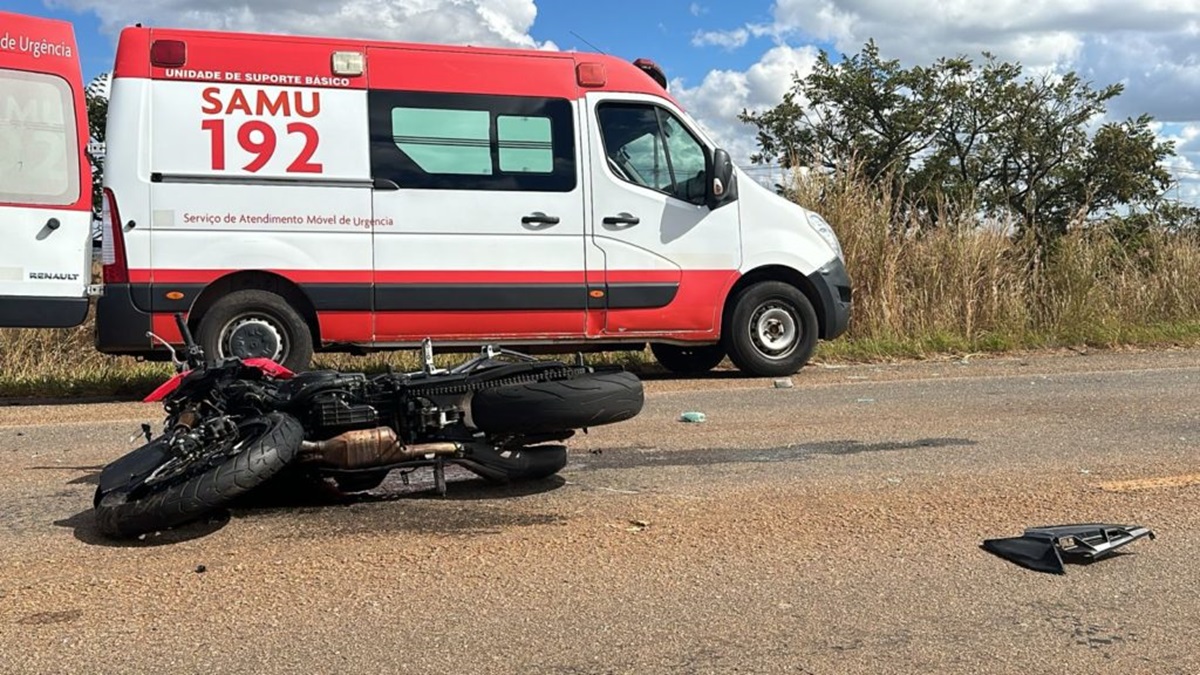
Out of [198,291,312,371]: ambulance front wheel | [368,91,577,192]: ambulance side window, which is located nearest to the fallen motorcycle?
[198,291,312,371]: ambulance front wheel

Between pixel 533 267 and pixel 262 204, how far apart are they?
210cm

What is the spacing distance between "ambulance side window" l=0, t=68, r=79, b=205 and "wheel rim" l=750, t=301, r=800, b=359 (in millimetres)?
5479

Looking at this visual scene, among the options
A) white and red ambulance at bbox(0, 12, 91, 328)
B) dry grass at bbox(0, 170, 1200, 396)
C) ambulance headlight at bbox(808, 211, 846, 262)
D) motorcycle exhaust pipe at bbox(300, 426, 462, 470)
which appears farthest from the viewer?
dry grass at bbox(0, 170, 1200, 396)

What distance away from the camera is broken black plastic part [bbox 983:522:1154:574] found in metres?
3.78

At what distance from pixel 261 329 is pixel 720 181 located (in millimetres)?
3845

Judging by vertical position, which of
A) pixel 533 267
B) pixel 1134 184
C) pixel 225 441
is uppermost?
pixel 1134 184

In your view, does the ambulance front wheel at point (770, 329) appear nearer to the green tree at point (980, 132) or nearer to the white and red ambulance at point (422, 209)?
the white and red ambulance at point (422, 209)

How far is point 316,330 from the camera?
8398 millimetres

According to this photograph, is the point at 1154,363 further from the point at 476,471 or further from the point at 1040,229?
the point at 476,471

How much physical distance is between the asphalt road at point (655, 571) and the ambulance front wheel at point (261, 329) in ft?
7.09

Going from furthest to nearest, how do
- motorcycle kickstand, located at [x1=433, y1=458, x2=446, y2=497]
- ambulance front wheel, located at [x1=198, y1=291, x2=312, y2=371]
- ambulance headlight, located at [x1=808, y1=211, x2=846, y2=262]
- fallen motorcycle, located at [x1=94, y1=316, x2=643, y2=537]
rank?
ambulance headlight, located at [x1=808, y1=211, x2=846, y2=262], ambulance front wheel, located at [x1=198, y1=291, x2=312, y2=371], motorcycle kickstand, located at [x1=433, y1=458, x2=446, y2=497], fallen motorcycle, located at [x1=94, y1=316, x2=643, y2=537]

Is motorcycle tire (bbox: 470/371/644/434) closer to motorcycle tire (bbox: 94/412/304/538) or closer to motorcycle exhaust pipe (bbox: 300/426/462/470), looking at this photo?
motorcycle exhaust pipe (bbox: 300/426/462/470)

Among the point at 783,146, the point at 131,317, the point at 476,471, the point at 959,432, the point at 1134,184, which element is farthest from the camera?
the point at 783,146

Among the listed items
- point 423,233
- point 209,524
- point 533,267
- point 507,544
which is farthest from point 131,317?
point 507,544
